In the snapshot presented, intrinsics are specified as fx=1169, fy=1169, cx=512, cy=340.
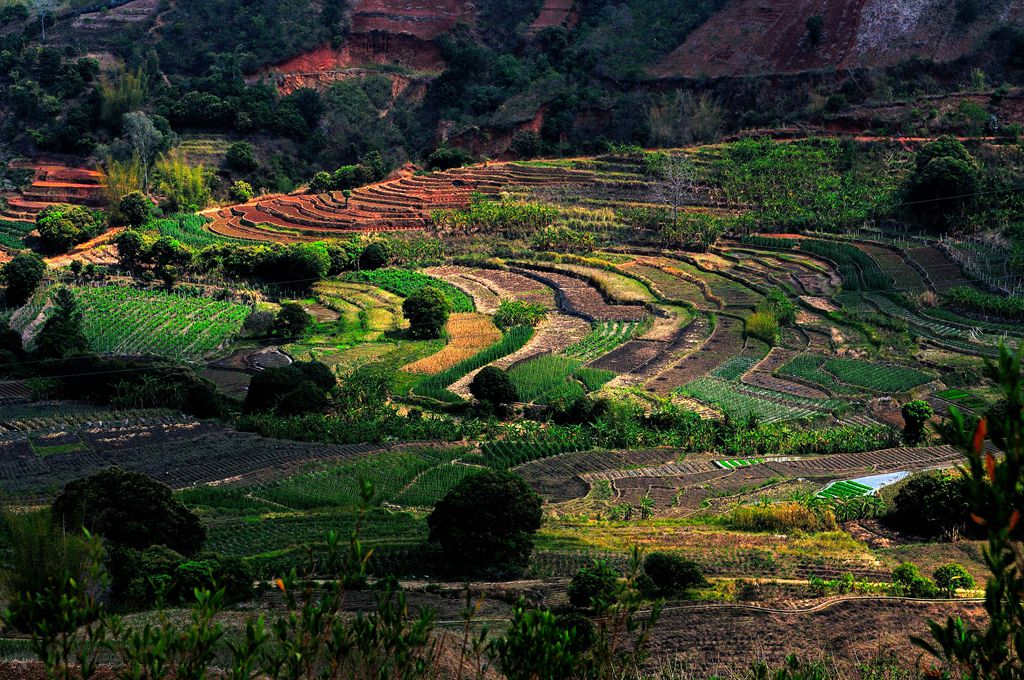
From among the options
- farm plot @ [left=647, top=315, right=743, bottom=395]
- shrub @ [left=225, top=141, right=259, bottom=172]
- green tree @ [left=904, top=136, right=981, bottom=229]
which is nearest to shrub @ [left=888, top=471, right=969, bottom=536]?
farm plot @ [left=647, top=315, right=743, bottom=395]

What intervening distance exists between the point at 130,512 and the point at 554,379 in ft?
54.1

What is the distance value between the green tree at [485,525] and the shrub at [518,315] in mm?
20179

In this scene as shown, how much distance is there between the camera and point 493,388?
33.5 m

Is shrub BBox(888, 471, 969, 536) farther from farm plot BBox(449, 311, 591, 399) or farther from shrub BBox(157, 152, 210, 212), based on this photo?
shrub BBox(157, 152, 210, 212)

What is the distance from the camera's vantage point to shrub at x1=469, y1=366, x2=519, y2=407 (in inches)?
1320

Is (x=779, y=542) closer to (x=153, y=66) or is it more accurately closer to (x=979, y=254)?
(x=979, y=254)

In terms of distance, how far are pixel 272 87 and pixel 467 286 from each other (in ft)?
110

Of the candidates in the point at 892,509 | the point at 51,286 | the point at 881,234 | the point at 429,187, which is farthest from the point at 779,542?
the point at 429,187

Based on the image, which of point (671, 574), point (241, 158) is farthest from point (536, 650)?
point (241, 158)

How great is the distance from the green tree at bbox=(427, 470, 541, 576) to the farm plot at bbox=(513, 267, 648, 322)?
2159 cm

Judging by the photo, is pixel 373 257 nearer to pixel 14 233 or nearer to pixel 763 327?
pixel 763 327

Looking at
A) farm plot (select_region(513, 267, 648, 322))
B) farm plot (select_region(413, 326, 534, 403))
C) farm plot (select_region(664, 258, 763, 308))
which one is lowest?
farm plot (select_region(413, 326, 534, 403))

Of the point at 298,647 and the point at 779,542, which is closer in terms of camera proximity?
the point at 298,647

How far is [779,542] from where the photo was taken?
22859mm
